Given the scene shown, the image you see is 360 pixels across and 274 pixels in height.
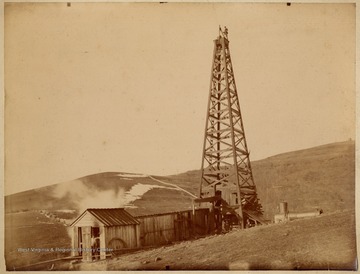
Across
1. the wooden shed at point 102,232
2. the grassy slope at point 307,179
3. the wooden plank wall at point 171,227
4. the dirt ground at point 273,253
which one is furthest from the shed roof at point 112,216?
the grassy slope at point 307,179

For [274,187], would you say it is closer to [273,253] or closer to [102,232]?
[273,253]

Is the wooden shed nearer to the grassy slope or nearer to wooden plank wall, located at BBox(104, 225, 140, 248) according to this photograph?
wooden plank wall, located at BBox(104, 225, 140, 248)

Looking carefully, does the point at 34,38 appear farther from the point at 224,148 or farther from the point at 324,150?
the point at 324,150

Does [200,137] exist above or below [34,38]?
below

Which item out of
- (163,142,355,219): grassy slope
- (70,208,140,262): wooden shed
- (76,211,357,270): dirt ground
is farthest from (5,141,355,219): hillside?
(76,211,357,270): dirt ground

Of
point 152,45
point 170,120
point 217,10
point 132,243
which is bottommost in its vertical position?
point 132,243

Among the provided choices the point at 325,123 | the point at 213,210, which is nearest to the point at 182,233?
the point at 213,210
